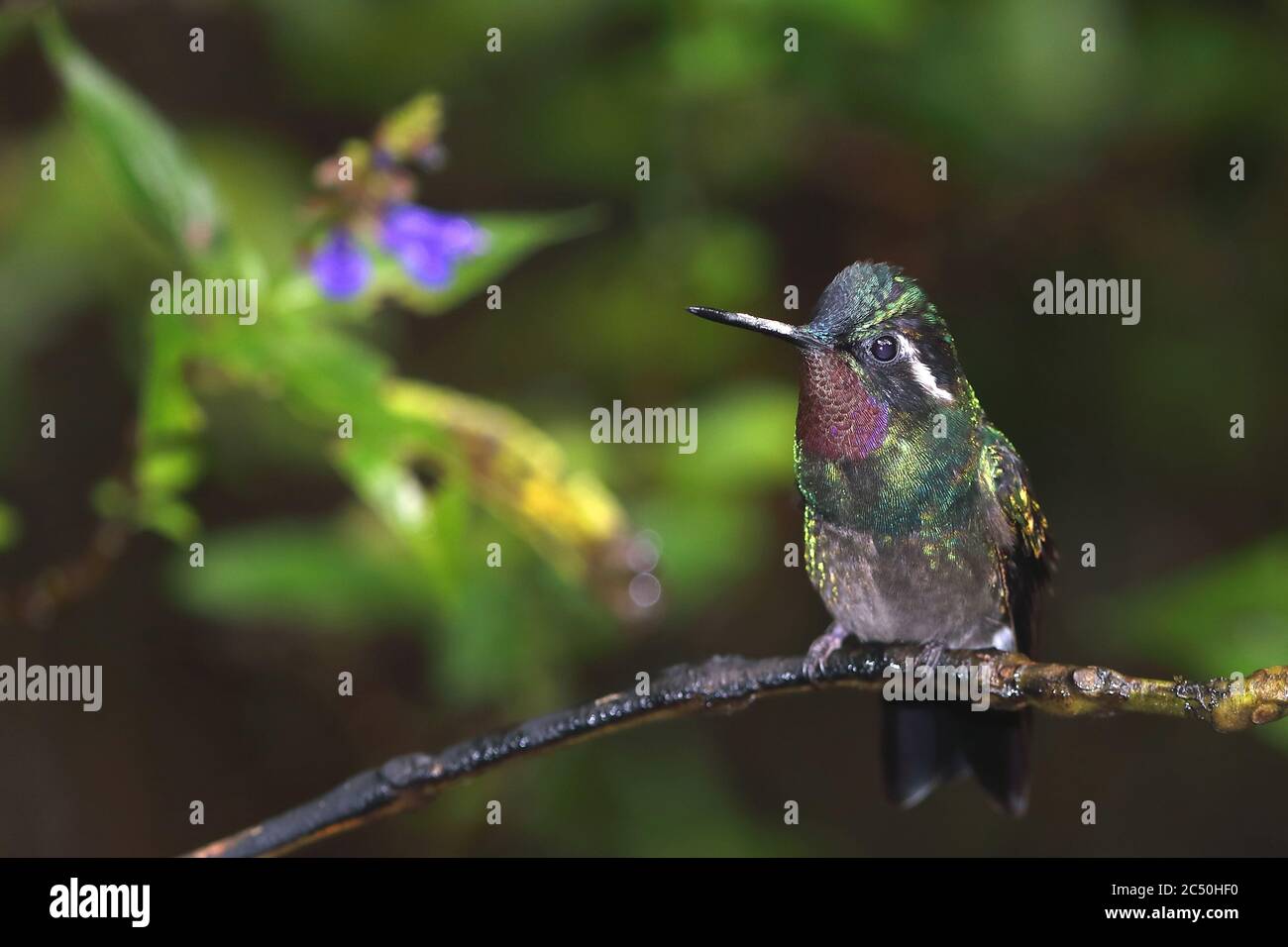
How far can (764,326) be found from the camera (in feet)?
6.30

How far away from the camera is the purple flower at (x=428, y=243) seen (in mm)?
2992

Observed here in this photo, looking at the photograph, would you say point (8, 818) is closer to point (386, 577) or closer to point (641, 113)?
point (386, 577)

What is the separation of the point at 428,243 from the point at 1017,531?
1360mm

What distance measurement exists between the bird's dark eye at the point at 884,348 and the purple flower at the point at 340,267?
1233 millimetres

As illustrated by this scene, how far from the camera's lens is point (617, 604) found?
325 cm

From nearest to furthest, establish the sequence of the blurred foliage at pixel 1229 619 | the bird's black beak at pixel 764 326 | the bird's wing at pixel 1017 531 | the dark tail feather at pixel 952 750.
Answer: the bird's black beak at pixel 764 326, the bird's wing at pixel 1017 531, the dark tail feather at pixel 952 750, the blurred foliage at pixel 1229 619

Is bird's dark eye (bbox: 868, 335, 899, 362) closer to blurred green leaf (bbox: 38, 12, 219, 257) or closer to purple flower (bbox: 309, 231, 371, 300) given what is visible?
purple flower (bbox: 309, 231, 371, 300)

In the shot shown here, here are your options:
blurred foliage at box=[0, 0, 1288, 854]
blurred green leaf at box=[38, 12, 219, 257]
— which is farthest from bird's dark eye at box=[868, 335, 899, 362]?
blurred green leaf at box=[38, 12, 219, 257]

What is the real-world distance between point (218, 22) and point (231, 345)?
3.13m

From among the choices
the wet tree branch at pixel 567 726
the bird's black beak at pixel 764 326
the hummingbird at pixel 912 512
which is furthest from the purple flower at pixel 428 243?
the wet tree branch at pixel 567 726

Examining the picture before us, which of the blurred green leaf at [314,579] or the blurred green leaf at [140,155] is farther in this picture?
the blurred green leaf at [314,579]

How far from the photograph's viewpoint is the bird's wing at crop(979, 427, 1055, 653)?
2598 mm

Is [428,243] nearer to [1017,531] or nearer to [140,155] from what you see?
[140,155]

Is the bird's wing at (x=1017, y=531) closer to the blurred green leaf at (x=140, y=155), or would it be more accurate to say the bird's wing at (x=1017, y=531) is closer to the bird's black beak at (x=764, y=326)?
the bird's black beak at (x=764, y=326)
